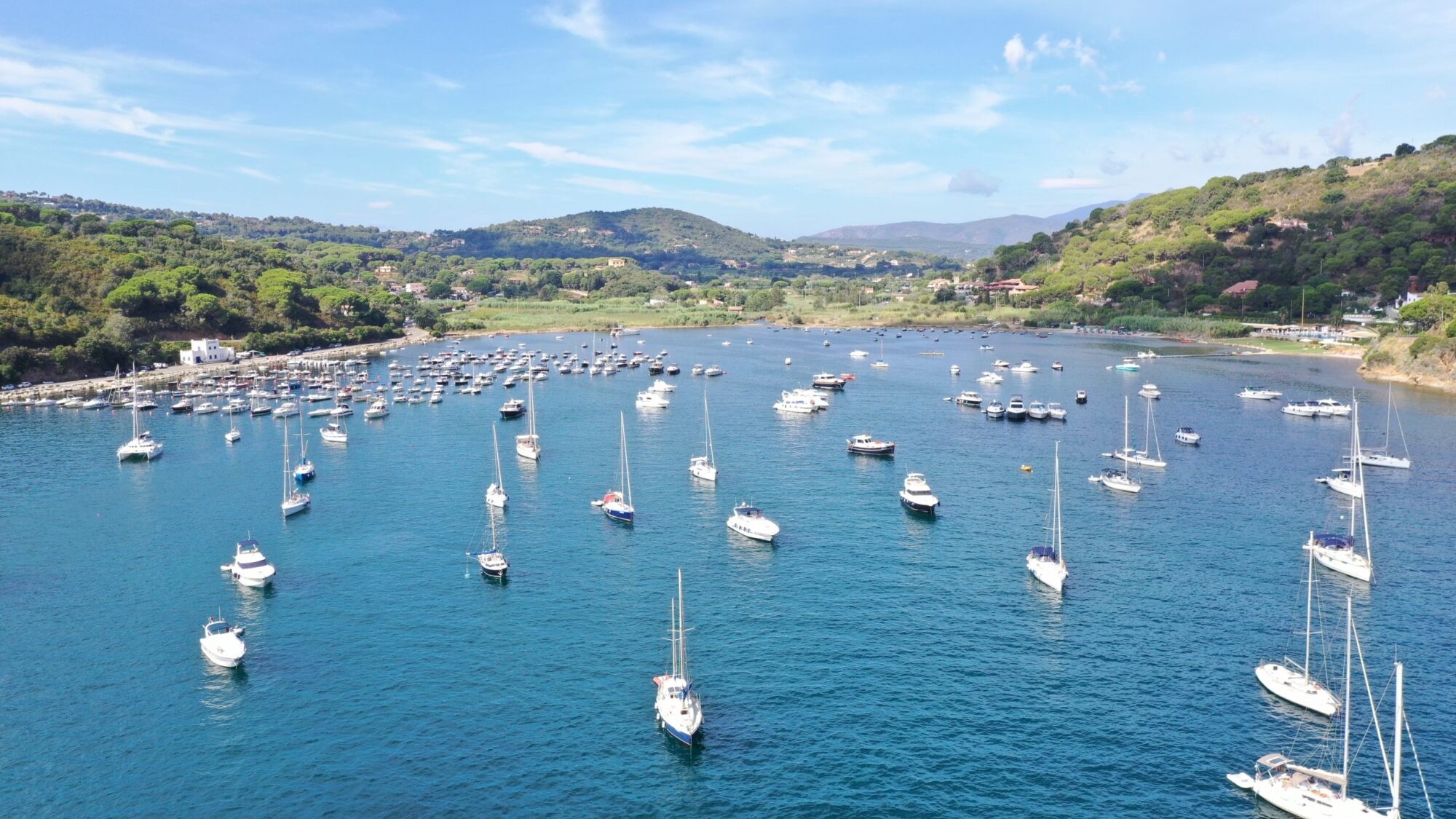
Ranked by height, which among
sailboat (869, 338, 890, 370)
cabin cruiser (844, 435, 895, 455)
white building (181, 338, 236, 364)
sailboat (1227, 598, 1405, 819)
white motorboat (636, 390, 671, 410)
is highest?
white building (181, 338, 236, 364)

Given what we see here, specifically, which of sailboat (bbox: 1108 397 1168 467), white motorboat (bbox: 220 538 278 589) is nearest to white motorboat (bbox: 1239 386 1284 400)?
sailboat (bbox: 1108 397 1168 467)

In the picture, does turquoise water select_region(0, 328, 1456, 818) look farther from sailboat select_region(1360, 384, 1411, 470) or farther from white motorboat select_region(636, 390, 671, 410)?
white motorboat select_region(636, 390, 671, 410)

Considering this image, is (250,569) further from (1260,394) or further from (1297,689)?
(1260,394)

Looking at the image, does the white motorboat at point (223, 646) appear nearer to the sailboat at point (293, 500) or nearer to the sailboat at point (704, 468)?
the sailboat at point (293, 500)

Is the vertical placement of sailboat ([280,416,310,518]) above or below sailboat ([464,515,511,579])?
above

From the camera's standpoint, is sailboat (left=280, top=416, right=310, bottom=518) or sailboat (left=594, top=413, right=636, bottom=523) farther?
sailboat (left=280, top=416, right=310, bottom=518)

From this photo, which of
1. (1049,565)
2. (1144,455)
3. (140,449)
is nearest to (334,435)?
(140,449)

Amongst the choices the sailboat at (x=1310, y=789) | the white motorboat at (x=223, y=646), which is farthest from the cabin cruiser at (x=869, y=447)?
the white motorboat at (x=223, y=646)
